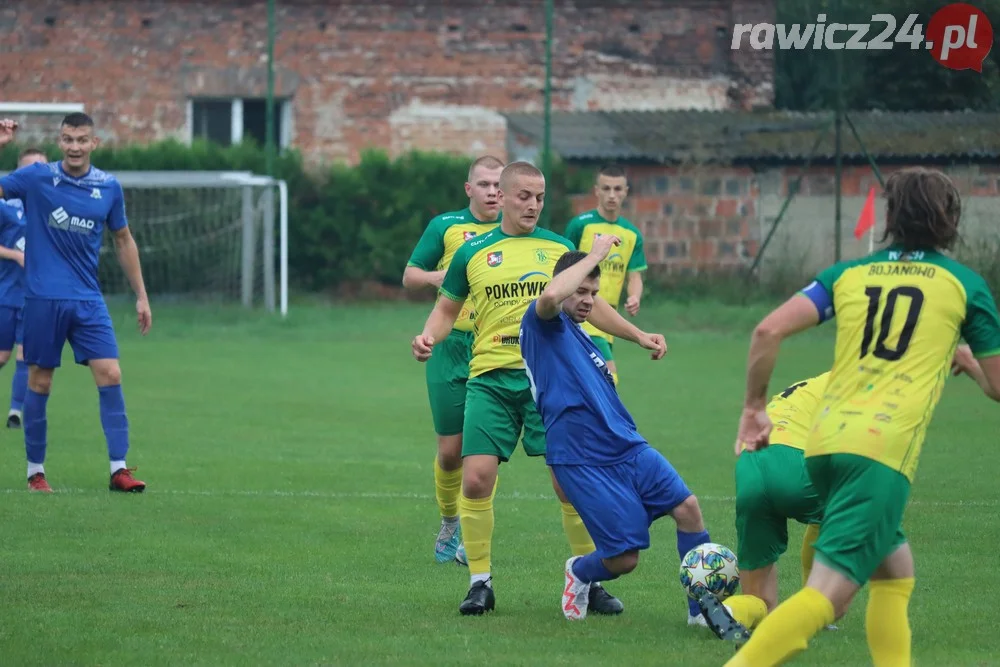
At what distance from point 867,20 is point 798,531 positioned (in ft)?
65.0

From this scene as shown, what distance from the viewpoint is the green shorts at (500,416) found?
718cm

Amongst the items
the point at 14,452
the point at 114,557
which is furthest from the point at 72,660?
the point at 14,452

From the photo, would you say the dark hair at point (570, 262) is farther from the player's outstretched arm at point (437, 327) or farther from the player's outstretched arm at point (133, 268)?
the player's outstretched arm at point (133, 268)

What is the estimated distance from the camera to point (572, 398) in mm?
6422

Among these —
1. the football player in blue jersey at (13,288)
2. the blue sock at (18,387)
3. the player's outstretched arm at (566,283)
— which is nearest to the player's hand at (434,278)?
the player's outstretched arm at (566,283)

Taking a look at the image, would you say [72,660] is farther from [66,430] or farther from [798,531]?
[66,430]

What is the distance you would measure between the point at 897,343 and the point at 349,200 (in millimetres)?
22212

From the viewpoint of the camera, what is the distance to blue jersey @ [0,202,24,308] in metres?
13.1

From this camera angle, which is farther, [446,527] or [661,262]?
[661,262]

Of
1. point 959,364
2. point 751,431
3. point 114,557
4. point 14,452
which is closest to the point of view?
point 751,431

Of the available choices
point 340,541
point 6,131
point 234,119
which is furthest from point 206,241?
point 340,541

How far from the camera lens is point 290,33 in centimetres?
2938

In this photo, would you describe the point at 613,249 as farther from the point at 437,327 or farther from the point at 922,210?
the point at 922,210

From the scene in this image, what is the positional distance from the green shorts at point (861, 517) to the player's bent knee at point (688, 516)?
1381mm
